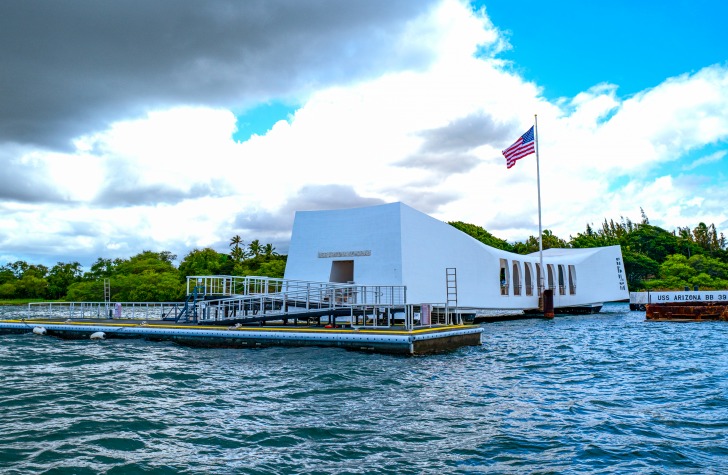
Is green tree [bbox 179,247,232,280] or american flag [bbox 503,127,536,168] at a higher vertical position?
american flag [bbox 503,127,536,168]

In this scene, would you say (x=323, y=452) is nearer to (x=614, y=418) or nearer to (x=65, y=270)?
(x=614, y=418)

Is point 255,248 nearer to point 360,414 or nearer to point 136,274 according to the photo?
point 136,274

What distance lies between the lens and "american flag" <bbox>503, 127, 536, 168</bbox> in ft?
110

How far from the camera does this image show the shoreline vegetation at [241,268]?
7206 cm

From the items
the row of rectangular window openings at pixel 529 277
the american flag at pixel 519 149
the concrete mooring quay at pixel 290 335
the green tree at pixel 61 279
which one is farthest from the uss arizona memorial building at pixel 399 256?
the green tree at pixel 61 279

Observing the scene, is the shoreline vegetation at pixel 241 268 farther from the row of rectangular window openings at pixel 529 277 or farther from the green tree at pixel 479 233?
the row of rectangular window openings at pixel 529 277

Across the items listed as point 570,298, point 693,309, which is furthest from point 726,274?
point 693,309

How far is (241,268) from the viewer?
77.7 meters

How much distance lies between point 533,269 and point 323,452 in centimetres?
3692

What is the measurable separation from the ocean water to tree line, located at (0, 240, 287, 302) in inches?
2205

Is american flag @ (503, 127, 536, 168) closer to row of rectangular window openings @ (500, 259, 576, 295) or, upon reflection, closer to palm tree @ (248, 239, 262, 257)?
row of rectangular window openings @ (500, 259, 576, 295)

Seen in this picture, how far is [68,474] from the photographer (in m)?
6.43

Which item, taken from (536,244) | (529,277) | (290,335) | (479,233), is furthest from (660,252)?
(290,335)

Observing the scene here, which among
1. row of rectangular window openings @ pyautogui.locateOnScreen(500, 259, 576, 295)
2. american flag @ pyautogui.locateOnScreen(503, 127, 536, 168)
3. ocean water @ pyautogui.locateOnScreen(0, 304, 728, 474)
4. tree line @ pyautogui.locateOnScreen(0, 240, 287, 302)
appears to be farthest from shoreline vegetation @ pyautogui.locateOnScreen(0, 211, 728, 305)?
ocean water @ pyautogui.locateOnScreen(0, 304, 728, 474)
